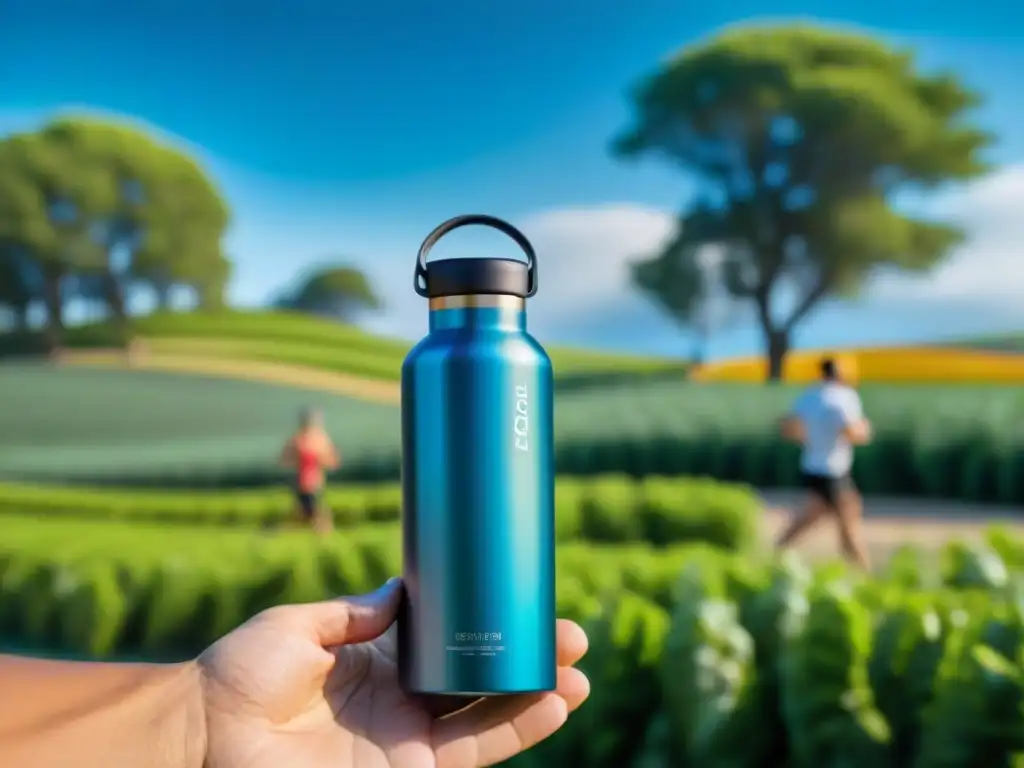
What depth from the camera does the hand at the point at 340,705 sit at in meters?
1.60

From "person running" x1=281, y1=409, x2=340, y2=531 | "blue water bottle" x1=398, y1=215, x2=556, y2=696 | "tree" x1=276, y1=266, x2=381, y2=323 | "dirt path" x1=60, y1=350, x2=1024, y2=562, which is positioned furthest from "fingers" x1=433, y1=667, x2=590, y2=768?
"tree" x1=276, y1=266, x2=381, y2=323

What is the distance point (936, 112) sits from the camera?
19672 mm

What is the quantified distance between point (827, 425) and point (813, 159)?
1398 centimetres

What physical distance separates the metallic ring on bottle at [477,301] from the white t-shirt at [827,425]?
5688 millimetres

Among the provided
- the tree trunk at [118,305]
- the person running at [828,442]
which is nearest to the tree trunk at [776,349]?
the tree trunk at [118,305]

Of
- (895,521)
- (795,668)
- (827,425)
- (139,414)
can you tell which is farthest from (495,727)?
(139,414)

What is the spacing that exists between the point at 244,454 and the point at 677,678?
12.4 metres

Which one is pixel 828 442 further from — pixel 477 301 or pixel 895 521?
pixel 477 301

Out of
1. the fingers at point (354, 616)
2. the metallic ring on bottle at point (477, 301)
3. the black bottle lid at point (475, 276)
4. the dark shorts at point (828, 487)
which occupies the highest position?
the black bottle lid at point (475, 276)

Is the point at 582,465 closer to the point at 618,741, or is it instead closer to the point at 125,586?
the point at 125,586

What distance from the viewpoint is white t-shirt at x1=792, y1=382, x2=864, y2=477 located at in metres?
6.93

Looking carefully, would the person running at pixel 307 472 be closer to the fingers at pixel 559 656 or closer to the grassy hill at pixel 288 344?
the fingers at pixel 559 656

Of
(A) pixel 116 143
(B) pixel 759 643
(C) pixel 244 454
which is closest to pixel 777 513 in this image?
(C) pixel 244 454

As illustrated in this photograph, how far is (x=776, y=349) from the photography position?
18.9 meters
